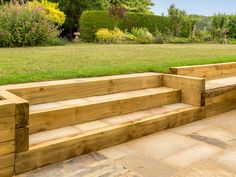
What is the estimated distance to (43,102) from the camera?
2588 mm

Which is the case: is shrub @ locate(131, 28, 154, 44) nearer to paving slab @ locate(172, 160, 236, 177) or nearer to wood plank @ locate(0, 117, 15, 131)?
paving slab @ locate(172, 160, 236, 177)

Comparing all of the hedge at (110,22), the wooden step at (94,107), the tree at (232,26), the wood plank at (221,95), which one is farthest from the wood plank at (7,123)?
the tree at (232,26)

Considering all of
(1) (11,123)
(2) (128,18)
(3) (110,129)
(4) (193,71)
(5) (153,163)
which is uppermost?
(2) (128,18)

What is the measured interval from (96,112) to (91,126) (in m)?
0.20

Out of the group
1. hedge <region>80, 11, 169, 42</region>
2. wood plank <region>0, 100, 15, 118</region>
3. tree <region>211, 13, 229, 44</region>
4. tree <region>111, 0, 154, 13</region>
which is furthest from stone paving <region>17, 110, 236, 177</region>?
tree <region>111, 0, 154, 13</region>

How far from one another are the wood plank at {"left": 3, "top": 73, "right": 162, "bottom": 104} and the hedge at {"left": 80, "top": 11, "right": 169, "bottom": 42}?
35.8 ft

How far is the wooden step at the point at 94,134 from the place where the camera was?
78.3 inches

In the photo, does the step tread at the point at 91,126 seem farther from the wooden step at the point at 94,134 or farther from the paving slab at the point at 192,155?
the paving slab at the point at 192,155

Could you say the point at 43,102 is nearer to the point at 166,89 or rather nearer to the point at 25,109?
the point at 25,109

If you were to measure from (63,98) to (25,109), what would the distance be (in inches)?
31.8

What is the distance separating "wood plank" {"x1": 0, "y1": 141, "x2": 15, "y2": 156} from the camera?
1.82 meters

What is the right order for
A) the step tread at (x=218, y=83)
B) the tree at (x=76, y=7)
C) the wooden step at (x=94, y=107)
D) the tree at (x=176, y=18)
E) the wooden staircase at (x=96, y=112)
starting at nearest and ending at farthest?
the wooden staircase at (x=96, y=112) < the wooden step at (x=94, y=107) < the step tread at (x=218, y=83) < the tree at (x=176, y=18) < the tree at (x=76, y=7)

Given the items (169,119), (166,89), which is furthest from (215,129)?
(166,89)

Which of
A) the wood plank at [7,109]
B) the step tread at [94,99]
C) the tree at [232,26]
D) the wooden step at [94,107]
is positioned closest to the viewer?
the wood plank at [7,109]
